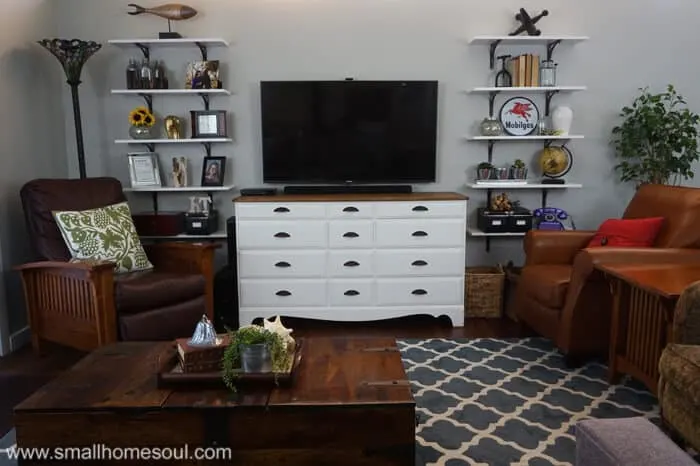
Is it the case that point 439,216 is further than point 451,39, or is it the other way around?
point 451,39

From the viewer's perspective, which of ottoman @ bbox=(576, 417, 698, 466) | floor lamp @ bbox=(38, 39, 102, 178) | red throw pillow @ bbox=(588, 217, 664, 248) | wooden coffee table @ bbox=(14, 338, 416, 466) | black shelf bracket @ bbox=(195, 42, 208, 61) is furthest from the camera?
black shelf bracket @ bbox=(195, 42, 208, 61)

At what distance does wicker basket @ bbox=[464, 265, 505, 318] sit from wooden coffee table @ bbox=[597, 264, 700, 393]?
1.22 m

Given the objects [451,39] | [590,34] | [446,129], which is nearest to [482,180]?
[446,129]

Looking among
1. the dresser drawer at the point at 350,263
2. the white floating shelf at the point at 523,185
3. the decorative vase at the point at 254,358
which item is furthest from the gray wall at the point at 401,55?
the decorative vase at the point at 254,358

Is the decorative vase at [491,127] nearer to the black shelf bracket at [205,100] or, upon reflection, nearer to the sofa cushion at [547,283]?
the sofa cushion at [547,283]

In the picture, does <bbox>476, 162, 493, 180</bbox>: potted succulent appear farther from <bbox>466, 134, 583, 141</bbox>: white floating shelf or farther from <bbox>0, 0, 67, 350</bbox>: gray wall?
<bbox>0, 0, 67, 350</bbox>: gray wall

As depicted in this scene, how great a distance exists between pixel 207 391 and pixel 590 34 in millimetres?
3792

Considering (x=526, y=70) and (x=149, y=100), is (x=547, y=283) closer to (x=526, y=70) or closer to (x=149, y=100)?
(x=526, y=70)

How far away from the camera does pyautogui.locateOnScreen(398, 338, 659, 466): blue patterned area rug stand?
2.22 metres

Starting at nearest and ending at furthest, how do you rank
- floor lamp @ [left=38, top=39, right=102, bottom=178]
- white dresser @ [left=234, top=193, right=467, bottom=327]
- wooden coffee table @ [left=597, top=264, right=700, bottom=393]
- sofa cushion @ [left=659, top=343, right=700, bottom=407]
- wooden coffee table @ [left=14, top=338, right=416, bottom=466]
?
wooden coffee table @ [left=14, top=338, right=416, bottom=466], sofa cushion @ [left=659, top=343, right=700, bottom=407], wooden coffee table @ [left=597, top=264, right=700, bottom=393], floor lamp @ [left=38, top=39, right=102, bottom=178], white dresser @ [left=234, top=193, right=467, bottom=327]

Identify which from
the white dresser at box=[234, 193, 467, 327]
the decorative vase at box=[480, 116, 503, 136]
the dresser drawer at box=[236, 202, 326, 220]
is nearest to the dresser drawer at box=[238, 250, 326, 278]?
the white dresser at box=[234, 193, 467, 327]

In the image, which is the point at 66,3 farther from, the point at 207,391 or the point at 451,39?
the point at 207,391

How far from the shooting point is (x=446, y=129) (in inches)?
167

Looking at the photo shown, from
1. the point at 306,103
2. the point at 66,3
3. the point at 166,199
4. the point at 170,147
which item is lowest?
the point at 166,199
